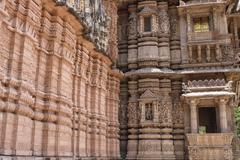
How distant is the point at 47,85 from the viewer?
937 centimetres

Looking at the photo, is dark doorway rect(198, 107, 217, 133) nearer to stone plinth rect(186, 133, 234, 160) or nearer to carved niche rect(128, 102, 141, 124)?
stone plinth rect(186, 133, 234, 160)

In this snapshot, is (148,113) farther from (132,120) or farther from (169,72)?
(169,72)

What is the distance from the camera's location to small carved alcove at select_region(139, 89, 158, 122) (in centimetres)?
1833

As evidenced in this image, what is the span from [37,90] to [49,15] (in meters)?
2.62

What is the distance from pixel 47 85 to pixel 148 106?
10225 mm

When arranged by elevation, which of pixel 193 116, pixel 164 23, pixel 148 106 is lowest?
pixel 193 116

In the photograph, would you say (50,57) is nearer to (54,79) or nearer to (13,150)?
(54,79)

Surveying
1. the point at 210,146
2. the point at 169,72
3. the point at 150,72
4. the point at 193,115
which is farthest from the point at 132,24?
the point at 210,146

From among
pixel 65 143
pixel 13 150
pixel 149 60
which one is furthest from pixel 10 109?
pixel 149 60

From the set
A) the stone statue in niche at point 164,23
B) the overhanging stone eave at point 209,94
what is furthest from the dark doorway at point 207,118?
the stone statue in niche at point 164,23

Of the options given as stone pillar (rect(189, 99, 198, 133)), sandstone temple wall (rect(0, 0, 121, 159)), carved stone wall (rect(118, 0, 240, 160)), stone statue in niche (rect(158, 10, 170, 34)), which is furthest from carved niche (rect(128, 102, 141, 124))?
stone statue in niche (rect(158, 10, 170, 34))

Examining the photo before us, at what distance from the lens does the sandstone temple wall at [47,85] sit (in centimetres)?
732

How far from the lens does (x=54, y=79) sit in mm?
9680

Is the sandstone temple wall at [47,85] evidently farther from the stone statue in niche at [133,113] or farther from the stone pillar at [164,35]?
the stone pillar at [164,35]
